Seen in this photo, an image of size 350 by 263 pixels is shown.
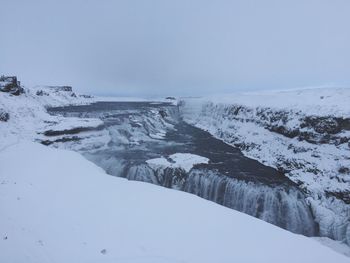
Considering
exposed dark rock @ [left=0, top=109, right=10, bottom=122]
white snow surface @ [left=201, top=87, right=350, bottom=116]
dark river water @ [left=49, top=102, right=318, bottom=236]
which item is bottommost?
dark river water @ [left=49, top=102, right=318, bottom=236]

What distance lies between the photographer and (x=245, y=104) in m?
32.3

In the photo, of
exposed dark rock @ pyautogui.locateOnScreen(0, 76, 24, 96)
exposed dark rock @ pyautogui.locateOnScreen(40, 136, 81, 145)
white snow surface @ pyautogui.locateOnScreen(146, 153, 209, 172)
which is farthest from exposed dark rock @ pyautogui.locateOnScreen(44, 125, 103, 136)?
exposed dark rock @ pyautogui.locateOnScreen(0, 76, 24, 96)

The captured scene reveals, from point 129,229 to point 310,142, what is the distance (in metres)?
17.4

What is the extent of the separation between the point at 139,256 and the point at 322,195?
1326cm

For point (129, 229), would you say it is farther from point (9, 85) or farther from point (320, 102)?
point (9, 85)

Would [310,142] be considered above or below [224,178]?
above

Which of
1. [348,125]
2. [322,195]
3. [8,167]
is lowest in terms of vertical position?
[322,195]

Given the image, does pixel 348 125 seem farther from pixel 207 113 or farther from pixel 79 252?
pixel 207 113

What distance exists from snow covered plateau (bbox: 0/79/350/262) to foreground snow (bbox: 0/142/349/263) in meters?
0.03

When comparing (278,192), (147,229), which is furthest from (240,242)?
(278,192)

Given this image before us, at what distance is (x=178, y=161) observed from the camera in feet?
62.1

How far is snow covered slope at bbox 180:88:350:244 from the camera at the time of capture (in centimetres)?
1389

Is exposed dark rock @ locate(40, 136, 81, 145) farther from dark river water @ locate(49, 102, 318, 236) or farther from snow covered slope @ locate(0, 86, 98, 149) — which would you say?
dark river water @ locate(49, 102, 318, 236)

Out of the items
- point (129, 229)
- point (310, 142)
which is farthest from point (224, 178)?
point (129, 229)
